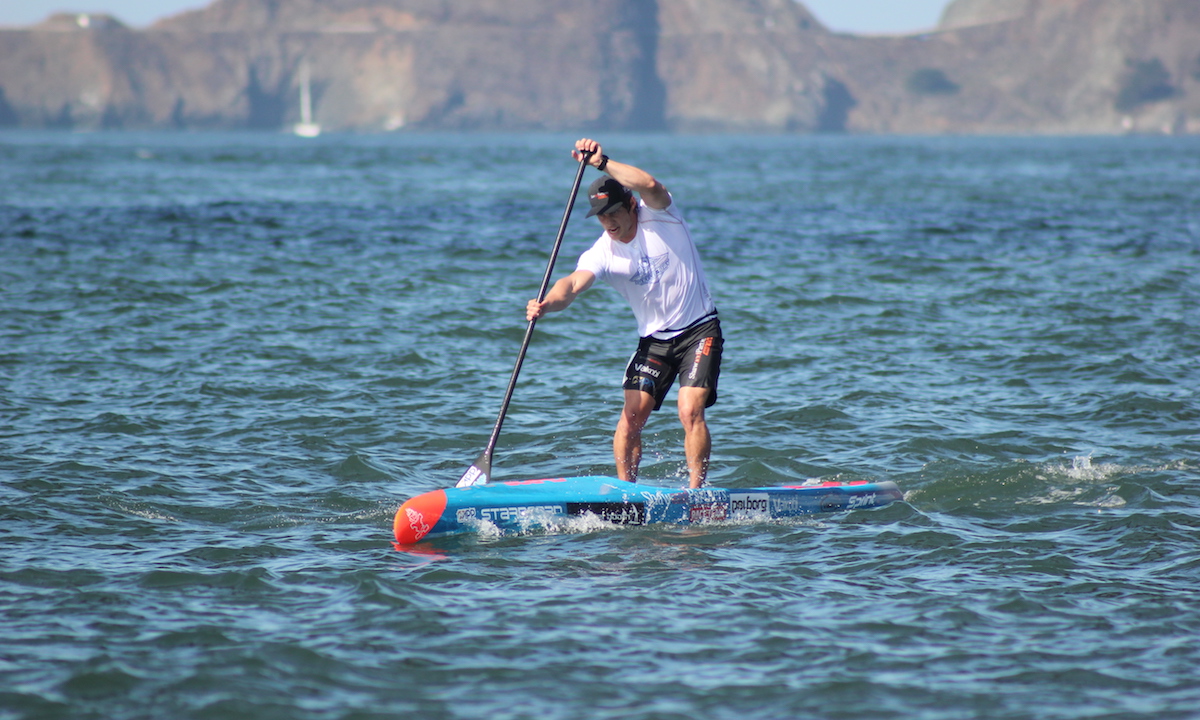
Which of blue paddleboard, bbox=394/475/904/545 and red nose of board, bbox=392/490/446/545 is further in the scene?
blue paddleboard, bbox=394/475/904/545

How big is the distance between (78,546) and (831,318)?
12.0 m

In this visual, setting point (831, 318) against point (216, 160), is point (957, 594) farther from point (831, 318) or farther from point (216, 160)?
point (216, 160)

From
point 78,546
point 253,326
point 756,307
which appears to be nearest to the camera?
point 78,546

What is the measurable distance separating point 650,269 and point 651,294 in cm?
23

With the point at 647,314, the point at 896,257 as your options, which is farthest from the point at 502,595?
the point at 896,257

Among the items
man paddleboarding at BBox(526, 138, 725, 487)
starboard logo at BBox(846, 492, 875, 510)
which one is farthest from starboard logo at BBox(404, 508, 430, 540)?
starboard logo at BBox(846, 492, 875, 510)

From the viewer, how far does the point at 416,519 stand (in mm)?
7609

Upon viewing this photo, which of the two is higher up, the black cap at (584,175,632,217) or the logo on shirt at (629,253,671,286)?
the black cap at (584,175,632,217)

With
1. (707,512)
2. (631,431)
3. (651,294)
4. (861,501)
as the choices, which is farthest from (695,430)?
(861,501)

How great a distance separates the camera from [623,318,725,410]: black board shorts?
8211 mm

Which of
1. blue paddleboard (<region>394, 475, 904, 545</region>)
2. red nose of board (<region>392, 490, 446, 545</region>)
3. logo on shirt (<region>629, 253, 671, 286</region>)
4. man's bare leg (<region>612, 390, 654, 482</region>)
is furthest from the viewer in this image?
man's bare leg (<region>612, 390, 654, 482</region>)

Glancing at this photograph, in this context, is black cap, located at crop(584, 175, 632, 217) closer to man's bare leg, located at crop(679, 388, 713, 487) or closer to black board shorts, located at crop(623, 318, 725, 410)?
black board shorts, located at crop(623, 318, 725, 410)

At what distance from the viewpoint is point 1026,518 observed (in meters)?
8.30

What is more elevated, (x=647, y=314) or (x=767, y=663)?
(x=647, y=314)
